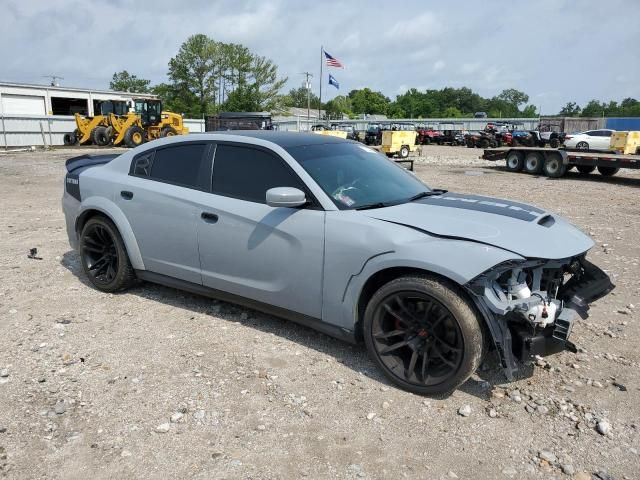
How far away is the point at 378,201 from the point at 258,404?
1.64 meters

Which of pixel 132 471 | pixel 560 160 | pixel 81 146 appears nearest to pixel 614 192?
pixel 560 160

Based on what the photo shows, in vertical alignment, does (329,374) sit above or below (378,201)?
below

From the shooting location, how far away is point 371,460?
2.74 meters

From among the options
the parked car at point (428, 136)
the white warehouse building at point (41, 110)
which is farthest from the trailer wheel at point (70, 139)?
the parked car at point (428, 136)

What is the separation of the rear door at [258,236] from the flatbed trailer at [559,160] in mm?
14677

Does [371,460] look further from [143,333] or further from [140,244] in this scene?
[140,244]

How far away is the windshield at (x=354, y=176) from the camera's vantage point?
12.5 feet

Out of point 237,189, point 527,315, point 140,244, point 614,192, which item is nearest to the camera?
point 527,315

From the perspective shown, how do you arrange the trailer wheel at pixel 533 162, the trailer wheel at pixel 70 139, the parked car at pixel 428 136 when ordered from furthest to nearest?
the parked car at pixel 428 136 < the trailer wheel at pixel 70 139 < the trailer wheel at pixel 533 162

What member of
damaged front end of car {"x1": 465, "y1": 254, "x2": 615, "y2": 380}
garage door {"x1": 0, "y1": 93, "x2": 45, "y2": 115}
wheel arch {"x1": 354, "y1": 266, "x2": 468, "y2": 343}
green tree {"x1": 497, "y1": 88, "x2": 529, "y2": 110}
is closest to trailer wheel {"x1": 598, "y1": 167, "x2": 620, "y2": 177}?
damaged front end of car {"x1": 465, "y1": 254, "x2": 615, "y2": 380}

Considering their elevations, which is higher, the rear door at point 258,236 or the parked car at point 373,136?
the rear door at point 258,236

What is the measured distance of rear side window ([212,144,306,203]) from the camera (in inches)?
155

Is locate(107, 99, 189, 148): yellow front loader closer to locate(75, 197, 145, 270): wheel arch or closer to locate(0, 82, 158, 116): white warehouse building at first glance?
locate(0, 82, 158, 116): white warehouse building

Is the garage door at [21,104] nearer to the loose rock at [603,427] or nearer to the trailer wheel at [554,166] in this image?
the trailer wheel at [554,166]
